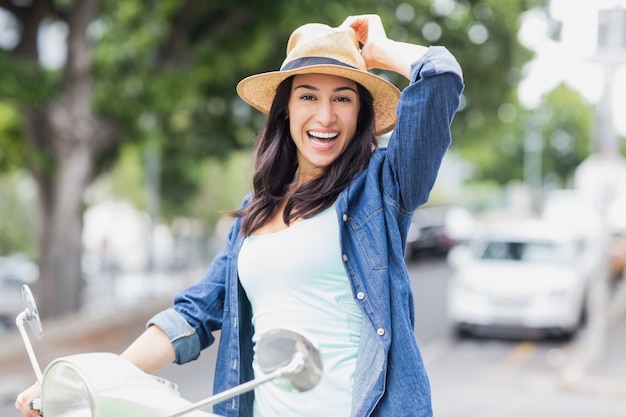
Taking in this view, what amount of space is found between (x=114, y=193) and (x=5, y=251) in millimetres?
7739

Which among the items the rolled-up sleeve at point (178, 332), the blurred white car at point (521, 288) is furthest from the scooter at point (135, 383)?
the blurred white car at point (521, 288)

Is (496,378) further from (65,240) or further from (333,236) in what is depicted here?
(333,236)

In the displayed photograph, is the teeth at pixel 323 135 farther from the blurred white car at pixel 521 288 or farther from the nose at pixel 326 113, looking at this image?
the blurred white car at pixel 521 288

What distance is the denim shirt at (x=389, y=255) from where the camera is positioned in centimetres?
183

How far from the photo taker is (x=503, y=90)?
2189cm

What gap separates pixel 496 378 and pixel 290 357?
866 cm

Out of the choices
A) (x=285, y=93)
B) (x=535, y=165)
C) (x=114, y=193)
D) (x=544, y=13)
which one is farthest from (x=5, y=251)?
(x=285, y=93)

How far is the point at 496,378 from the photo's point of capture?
9711 mm

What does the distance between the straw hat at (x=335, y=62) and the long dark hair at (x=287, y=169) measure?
4 cm

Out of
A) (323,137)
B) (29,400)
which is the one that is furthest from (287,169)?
(29,400)

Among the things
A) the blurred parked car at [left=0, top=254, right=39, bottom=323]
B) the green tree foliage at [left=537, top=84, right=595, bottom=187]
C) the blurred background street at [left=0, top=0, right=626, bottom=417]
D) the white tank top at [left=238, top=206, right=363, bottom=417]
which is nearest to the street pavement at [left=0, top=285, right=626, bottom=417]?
the blurred background street at [left=0, top=0, right=626, bottom=417]

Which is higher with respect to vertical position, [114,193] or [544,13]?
[114,193]

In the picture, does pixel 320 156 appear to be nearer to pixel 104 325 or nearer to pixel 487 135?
pixel 104 325

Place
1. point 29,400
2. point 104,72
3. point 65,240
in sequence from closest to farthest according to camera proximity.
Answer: point 29,400, point 104,72, point 65,240
